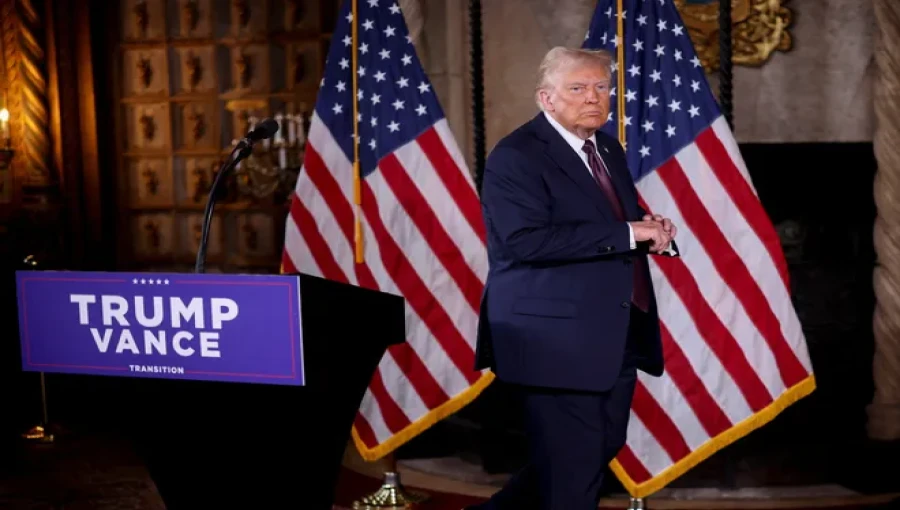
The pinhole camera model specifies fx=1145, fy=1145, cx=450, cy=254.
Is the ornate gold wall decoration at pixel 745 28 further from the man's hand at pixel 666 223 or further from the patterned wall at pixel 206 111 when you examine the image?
the man's hand at pixel 666 223

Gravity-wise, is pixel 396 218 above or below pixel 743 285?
above

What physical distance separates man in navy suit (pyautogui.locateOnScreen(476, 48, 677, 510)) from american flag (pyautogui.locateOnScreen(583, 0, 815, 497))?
802 millimetres

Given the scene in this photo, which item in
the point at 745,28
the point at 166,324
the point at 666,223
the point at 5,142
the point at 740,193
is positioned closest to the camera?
the point at 166,324

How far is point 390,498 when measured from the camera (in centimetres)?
443

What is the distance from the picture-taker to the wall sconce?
629cm

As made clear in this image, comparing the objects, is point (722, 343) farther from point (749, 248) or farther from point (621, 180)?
point (621, 180)

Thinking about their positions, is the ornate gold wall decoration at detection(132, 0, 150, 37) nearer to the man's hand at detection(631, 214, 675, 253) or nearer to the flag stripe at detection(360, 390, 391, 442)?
the flag stripe at detection(360, 390, 391, 442)

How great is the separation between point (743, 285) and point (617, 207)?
0.90 m

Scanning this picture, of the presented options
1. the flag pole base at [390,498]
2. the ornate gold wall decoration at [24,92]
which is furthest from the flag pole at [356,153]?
the ornate gold wall decoration at [24,92]

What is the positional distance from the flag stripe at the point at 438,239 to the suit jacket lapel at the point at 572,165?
1.15 m

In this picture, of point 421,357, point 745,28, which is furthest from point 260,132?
point 745,28

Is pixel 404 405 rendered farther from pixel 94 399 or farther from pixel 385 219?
pixel 94 399

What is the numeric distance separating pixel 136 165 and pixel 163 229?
0.42m

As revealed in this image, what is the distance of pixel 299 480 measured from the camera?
3.12 metres
